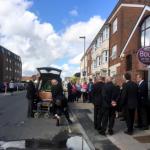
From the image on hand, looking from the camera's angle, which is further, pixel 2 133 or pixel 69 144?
pixel 2 133

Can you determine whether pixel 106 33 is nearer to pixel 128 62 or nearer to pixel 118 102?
pixel 128 62

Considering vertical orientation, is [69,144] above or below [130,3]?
below

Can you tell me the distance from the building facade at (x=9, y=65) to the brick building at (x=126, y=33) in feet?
265

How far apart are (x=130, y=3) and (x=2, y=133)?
33049 mm

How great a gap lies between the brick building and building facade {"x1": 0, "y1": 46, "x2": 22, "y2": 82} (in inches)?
3178

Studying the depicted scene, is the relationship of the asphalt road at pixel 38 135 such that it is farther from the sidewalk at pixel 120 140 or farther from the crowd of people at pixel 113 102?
the crowd of people at pixel 113 102

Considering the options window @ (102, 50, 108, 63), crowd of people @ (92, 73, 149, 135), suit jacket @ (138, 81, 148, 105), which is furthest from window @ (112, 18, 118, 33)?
crowd of people @ (92, 73, 149, 135)

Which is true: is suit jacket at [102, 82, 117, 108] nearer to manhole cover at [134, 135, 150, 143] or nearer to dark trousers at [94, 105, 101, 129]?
dark trousers at [94, 105, 101, 129]

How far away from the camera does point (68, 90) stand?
127 ft

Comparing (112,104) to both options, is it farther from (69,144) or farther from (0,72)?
(0,72)

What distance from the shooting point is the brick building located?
31.8m

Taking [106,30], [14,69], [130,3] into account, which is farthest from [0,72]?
[130,3]

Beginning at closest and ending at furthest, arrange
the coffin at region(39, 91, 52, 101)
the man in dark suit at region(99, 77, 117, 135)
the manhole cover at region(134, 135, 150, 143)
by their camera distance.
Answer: the manhole cover at region(134, 135, 150, 143)
the man in dark suit at region(99, 77, 117, 135)
the coffin at region(39, 91, 52, 101)

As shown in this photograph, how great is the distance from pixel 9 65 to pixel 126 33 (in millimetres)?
103810
